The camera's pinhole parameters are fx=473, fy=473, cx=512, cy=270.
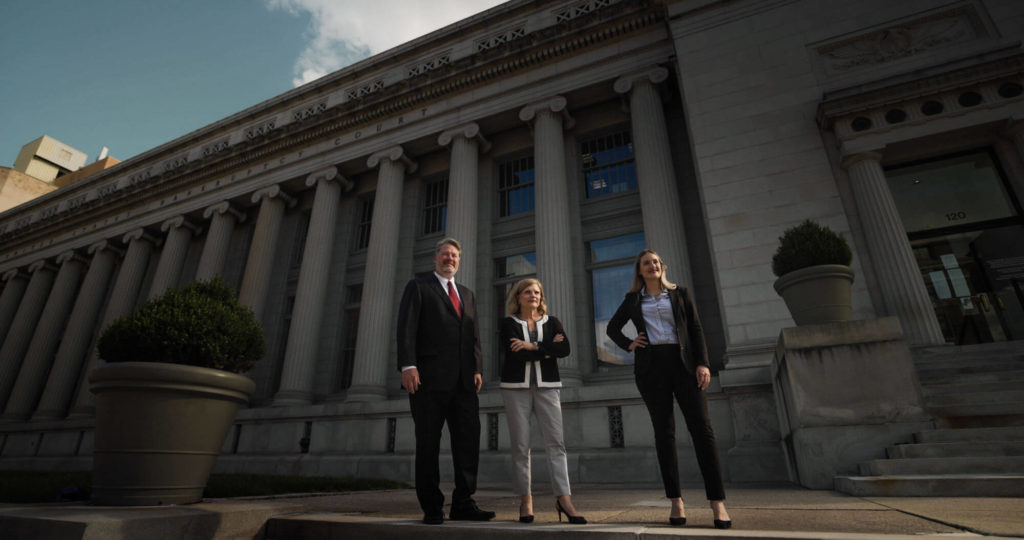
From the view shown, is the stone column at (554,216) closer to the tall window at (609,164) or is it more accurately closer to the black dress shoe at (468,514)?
the tall window at (609,164)

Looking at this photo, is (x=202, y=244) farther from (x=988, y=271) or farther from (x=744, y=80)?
(x=988, y=271)

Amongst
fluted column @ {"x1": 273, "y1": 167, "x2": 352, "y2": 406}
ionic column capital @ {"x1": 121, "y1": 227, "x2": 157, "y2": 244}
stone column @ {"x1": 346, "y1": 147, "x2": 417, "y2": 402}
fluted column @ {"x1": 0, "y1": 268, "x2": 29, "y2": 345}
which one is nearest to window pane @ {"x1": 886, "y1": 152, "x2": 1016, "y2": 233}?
stone column @ {"x1": 346, "y1": 147, "x2": 417, "y2": 402}

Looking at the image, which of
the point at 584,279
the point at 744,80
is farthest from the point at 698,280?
the point at 744,80

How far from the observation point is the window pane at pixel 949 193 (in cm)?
896

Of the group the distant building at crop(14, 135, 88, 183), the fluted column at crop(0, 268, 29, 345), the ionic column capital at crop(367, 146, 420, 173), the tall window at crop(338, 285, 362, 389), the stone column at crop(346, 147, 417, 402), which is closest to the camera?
the stone column at crop(346, 147, 417, 402)

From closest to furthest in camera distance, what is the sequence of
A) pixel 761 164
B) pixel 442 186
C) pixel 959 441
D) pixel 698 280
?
pixel 959 441 < pixel 761 164 < pixel 698 280 < pixel 442 186

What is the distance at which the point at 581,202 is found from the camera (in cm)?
1375

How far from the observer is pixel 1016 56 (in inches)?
329

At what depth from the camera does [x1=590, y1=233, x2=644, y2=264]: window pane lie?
12812mm

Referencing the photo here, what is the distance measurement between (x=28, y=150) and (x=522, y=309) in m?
60.6

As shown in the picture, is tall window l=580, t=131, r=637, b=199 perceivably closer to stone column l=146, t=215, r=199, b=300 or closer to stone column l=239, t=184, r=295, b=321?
stone column l=239, t=184, r=295, b=321

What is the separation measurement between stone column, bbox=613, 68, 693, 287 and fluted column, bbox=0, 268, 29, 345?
30943mm

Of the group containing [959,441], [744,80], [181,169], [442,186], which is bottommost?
[959,441]

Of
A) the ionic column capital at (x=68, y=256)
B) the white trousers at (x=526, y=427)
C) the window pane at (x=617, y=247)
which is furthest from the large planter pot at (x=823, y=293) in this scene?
the ionic column capital at (x=68, y=256)
